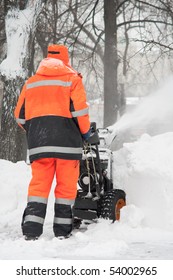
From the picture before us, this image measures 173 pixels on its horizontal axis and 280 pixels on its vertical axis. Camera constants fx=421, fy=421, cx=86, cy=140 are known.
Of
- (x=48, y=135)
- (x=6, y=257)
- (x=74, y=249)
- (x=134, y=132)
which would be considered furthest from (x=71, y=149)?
(x=134, y=132)

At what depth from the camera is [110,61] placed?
13.3 m

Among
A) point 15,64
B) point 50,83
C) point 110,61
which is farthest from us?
point 110,61

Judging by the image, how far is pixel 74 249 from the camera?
3.80 metres

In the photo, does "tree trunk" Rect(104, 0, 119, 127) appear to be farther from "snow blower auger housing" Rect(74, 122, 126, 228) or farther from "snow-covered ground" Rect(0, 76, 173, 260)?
"snow blower auger housing" Rect(74, 122, 126, 228)

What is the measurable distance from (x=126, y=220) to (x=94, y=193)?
50 cm

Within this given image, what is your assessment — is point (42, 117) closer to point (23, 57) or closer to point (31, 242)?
point (31, 242)

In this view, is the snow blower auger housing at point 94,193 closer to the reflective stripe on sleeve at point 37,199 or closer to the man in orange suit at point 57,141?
the man in orange suit at point 57,141

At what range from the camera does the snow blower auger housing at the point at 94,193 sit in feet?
15.1

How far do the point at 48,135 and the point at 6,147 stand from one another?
3.62 meters

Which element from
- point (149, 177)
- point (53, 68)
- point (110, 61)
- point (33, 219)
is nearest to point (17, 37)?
point (53, 68)

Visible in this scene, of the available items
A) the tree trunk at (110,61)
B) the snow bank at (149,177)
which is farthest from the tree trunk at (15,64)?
the tree trunk at (110,61)

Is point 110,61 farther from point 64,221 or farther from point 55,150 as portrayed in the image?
point 64,221

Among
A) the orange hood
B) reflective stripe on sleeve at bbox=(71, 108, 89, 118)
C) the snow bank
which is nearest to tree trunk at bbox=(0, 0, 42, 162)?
the snow bank

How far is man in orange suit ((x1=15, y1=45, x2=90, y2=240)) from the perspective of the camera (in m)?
4.23
